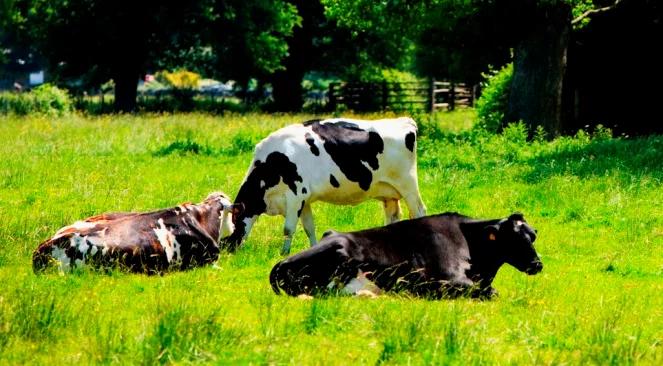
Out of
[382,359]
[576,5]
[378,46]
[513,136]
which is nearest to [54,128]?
[513,136]

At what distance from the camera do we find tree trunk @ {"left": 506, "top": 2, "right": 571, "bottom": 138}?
26.8 metres

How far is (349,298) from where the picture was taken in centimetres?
962

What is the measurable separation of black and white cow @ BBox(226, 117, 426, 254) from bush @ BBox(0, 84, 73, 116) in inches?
952

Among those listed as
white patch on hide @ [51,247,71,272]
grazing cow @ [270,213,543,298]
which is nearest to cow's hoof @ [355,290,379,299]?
grazing cow @ [270,213,543,298]

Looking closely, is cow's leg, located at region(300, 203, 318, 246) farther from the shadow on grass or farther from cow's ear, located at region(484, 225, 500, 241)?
the shadow on grass

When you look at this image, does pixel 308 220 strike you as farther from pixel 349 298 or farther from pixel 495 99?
pixel 495 99

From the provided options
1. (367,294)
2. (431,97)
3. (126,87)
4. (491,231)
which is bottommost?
(431,97)

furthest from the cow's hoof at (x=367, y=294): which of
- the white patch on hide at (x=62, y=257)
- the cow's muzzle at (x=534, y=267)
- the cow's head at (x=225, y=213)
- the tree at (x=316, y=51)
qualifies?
the tree at (x=316, y=51)

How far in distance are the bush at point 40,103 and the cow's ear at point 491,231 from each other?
27463 millimetres

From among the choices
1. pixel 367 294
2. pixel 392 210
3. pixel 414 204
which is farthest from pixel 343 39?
pixel 367 294

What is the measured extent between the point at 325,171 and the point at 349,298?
12.0 ft

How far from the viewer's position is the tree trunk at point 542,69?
26.8 m

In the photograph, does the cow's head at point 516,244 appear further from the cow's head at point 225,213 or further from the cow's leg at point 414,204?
the cow's head at point 225,213

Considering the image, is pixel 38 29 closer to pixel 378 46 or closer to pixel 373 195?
pixel 378 46
